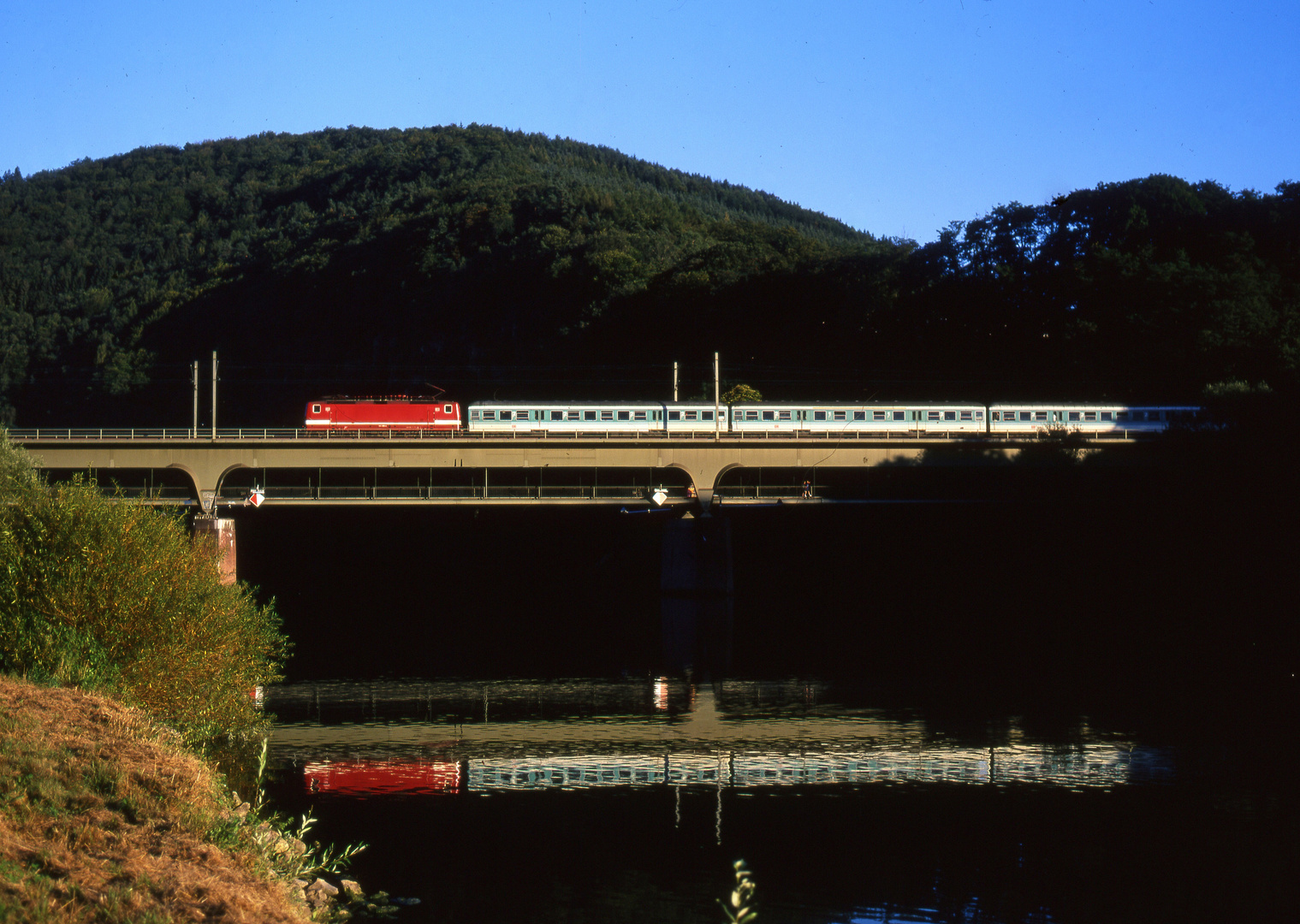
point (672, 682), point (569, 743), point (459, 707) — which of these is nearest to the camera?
point (569, 743)

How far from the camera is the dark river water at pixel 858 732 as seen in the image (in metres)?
21.9

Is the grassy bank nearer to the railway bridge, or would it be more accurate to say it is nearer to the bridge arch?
the railway bridge

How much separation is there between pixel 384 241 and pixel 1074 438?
314 feet

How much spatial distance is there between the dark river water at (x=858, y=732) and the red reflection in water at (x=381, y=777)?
0.44ft

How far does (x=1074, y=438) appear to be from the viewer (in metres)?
66.1

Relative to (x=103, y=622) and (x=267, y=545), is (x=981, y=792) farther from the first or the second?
(x=267, y=545)

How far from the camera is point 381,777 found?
29.0 meters

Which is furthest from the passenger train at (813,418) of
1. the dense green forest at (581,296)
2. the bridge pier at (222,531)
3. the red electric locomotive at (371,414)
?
the bridge pier at (222,531)

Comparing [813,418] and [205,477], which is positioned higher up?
[813,418]

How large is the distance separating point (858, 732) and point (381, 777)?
14.5 m

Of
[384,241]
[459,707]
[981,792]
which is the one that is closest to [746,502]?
[459,707]

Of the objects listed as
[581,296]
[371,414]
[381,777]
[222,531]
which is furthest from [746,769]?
[581,296]

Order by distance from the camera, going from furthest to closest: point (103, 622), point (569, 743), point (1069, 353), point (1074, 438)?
point (1069, 353) → point (1074, 438) → point (569, 743) → point (103, 622)

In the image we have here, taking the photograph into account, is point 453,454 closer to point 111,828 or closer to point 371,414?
point 371,414
